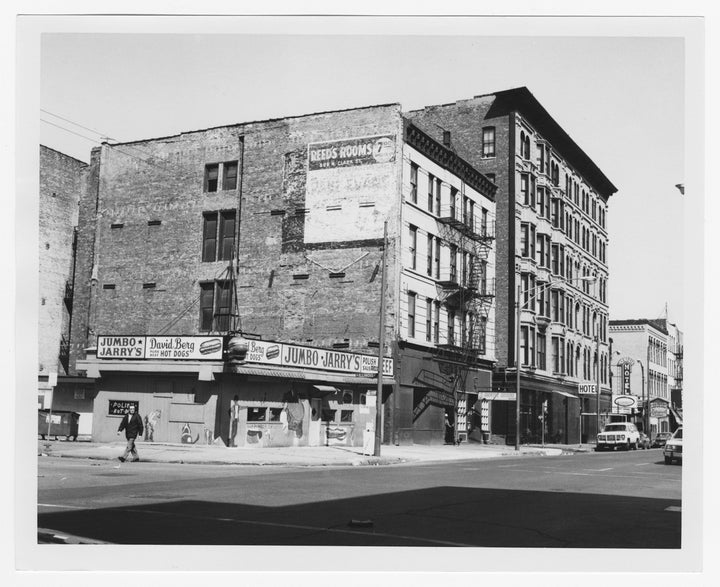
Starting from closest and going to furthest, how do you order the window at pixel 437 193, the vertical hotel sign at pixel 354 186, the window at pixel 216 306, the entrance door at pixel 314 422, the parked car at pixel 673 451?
1. the parked car at pixel 673 451
2. the entrance door at pixel 314 422
3. the vertical hotel sign at pixel 354 186
4. the window at pixel 216 306
5. the window at pixel 437 193

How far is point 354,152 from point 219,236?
8.57 m

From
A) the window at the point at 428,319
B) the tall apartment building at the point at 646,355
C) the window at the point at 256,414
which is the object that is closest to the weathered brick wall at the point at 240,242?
the window at the point at 428,319

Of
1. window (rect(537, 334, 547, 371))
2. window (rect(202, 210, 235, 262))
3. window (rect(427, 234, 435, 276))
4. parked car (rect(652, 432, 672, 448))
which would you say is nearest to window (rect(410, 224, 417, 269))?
window (rect(427, 234, 435, 276))

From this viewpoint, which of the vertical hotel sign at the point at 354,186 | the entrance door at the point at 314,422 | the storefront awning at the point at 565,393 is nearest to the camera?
the entrance door at the point at 314,422

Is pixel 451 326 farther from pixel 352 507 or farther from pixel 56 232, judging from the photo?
pixel 352 507

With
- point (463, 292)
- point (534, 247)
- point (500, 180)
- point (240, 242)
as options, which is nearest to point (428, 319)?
point (463, 292)

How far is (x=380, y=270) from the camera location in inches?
1607

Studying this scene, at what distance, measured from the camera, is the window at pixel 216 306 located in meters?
44.2

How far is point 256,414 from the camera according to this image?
111ft

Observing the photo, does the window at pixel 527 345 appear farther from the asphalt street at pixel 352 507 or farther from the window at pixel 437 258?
the asphalt street at pixel 352 507

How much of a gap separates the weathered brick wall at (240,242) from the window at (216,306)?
0.37 metres

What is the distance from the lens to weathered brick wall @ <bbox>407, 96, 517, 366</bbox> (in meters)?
53.4

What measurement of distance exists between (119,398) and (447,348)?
1854 centimetres

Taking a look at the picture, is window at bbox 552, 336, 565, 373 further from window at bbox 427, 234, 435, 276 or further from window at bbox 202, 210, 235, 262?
window at bbox 202, 210, 235, 262
